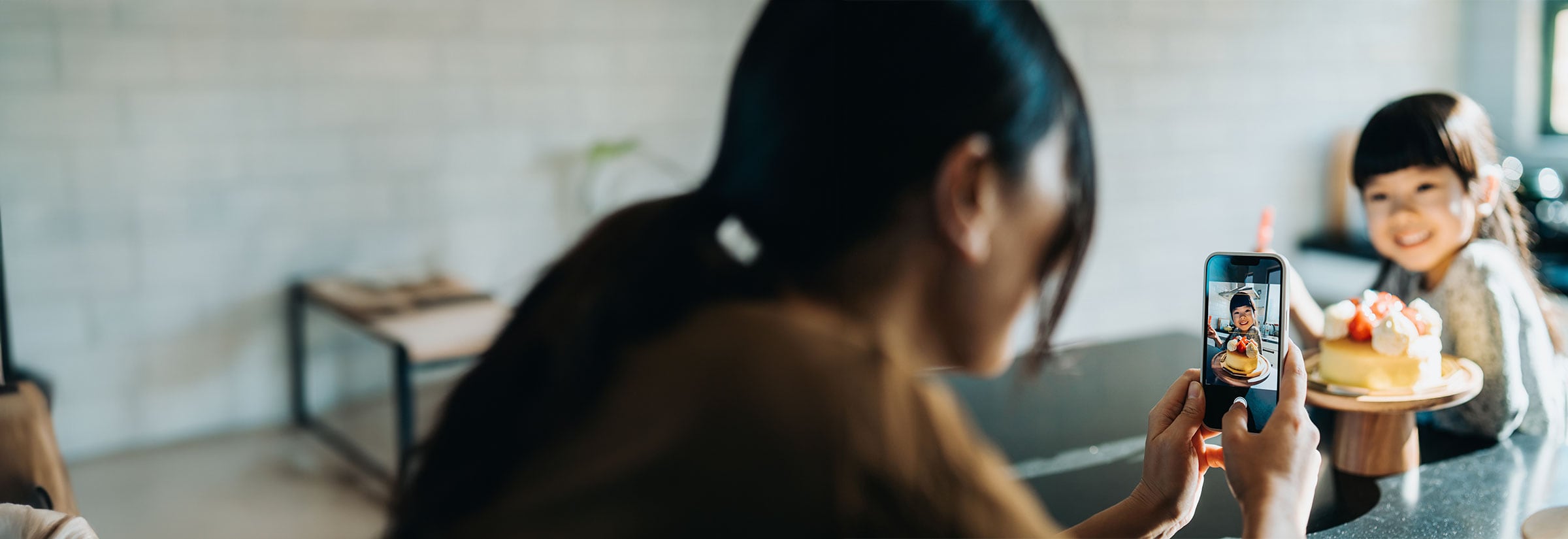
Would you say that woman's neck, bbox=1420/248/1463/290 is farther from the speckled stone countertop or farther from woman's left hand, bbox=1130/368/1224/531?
woman's left hand, bbox=1130/368/1224/531

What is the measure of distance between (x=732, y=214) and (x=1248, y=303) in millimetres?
526

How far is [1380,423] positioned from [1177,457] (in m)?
0.42

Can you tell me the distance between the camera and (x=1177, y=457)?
947mm

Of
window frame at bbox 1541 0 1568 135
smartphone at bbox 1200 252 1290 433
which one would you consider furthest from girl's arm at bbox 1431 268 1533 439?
window frame at bbox 1541 0 1568 135

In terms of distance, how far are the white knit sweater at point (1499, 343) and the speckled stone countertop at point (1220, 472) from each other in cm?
3

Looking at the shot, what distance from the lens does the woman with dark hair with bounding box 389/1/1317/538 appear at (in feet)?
1.88

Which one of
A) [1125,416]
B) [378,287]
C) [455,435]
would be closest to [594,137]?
[378,287]

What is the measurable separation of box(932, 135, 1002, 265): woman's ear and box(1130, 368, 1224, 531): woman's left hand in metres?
0.40

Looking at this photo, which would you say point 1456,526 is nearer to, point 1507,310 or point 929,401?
point 1507,310

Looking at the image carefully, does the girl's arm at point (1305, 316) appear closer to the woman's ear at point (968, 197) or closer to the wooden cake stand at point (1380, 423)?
the wooden cake stand at point (1380, 423)

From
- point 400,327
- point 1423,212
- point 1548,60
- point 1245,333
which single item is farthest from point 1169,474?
point 1548,60

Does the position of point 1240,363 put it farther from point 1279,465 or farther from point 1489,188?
point 1489,188

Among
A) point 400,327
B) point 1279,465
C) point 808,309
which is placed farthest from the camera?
point 400,327

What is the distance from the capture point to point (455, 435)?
0.70 m
